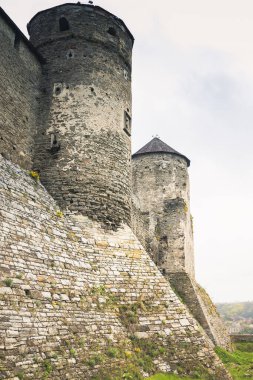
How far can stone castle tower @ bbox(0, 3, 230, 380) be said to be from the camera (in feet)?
24.5

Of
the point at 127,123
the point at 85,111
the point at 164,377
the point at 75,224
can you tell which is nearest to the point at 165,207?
the point at 127,123

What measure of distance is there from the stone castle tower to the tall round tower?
0.04 m

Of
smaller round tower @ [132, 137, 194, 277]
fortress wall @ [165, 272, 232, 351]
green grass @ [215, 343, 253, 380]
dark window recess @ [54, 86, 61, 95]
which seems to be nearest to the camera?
green grass @ [215, 343, 253, 380]

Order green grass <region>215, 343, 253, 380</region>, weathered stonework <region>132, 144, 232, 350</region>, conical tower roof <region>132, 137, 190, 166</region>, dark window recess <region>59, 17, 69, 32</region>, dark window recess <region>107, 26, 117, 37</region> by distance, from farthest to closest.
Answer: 1. conical tower roof <region>132, 137, 190, 166</region>
2. weathered stonework <region>132, 144, 232, 350</region>
3. dark window recess <region>107, 26, 117, 37</region>
4. dark window recess <region>59, 17, 69, 32</region>
5. green grass <region>215, 343, 253, 380</region>

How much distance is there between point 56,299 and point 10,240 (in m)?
1.59

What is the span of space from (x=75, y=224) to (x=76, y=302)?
8.70 ft

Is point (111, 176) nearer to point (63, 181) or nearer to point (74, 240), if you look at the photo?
point (63, 181)

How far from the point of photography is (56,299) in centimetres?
811

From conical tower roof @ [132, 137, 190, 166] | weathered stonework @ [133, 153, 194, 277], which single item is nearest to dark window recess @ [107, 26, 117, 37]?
weathered stonework @ [133, 153, 194, 277]

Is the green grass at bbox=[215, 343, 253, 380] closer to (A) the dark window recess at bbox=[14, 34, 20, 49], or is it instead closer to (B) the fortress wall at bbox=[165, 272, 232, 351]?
(B) the fortress wall at bbox=[165, 272, 232, 351]

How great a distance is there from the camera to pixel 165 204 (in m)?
21.6

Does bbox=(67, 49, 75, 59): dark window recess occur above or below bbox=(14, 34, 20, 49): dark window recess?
above

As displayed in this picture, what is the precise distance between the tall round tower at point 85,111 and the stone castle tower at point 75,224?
35 millimetres

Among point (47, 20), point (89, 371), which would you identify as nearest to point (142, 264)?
point (89, 371)
